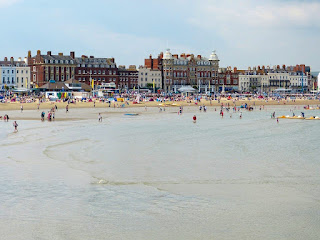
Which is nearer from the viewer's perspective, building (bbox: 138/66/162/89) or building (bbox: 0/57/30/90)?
building (bbox: 0/57/30/90)

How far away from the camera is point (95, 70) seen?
117250 mm

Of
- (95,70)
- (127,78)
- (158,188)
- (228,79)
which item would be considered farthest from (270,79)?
(158,188)

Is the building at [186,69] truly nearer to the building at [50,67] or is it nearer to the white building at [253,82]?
the white building at [253,82]

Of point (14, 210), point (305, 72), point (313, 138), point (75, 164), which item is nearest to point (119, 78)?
point (305, 72)

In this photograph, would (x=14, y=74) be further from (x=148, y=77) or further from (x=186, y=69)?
(x=186, y=69)

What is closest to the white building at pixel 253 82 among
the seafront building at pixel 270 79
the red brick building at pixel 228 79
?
the seafront building at pixel 270 79

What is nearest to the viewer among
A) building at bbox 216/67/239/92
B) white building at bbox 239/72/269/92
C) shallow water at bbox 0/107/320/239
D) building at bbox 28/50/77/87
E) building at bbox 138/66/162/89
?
shallow water at bbox 0/107/320/239

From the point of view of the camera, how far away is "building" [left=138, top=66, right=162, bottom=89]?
127m

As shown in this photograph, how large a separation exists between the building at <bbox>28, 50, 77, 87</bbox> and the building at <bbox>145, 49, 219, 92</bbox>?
937 inches

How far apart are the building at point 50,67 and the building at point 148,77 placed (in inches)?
758

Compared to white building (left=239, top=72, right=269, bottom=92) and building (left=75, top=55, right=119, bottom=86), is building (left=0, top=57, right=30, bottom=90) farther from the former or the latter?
white building (left=239, top=72, right=269, bottom=92)

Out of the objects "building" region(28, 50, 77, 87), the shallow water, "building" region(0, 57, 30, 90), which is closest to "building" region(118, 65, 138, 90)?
"building" region(28, 50, 77, 87)

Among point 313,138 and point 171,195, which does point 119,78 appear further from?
point 171,195

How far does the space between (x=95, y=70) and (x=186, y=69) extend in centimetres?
2623
